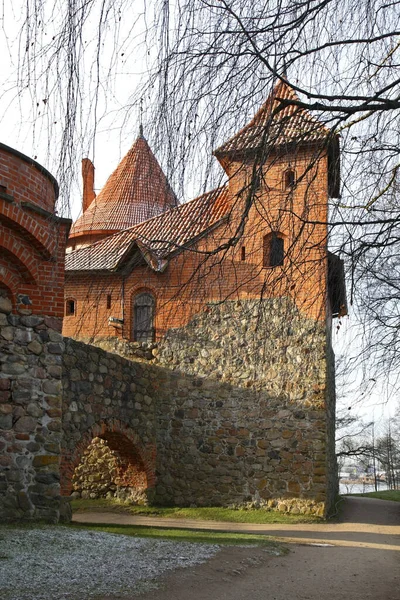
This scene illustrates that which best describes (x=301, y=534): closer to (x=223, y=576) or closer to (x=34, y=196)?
(x=223, y=576)

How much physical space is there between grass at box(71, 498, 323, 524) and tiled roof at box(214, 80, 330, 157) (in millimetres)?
10123

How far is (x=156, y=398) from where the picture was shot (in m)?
14.9

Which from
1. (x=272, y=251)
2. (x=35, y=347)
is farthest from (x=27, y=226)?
(x=272, y=251)

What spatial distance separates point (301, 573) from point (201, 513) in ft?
20.7

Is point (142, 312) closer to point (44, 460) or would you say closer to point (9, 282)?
point (9, 282)

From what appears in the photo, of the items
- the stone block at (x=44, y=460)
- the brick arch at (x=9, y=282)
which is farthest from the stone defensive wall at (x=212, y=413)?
the brick arch at (x=9, y=282)

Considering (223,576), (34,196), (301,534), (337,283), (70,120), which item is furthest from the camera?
(301,534)

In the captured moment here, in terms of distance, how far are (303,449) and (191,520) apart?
8.82ft

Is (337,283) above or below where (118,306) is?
below

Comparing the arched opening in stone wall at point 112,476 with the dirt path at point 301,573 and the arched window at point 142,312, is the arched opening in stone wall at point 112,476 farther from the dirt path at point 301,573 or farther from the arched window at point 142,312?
the dirt path at point 301,573

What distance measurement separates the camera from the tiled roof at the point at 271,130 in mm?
3902

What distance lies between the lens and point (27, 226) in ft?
27.2

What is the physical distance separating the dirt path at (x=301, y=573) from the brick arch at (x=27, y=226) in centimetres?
417

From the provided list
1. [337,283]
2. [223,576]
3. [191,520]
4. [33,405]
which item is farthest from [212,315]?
[337,283]
